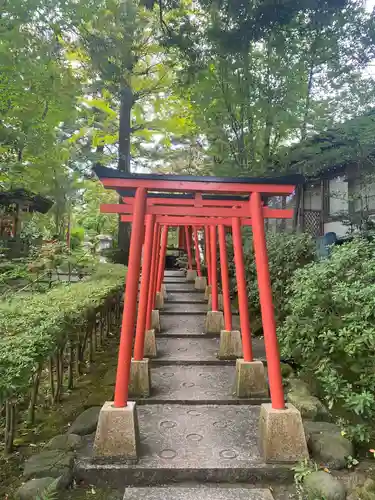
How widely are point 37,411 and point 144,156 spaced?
49.3 feet

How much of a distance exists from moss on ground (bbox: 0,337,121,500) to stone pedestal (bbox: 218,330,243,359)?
2219 mm

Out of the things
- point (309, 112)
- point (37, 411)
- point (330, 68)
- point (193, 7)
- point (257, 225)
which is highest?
point (193, 7)

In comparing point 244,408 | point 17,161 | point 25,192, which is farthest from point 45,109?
point 244,408

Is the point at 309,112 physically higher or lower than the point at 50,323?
higher

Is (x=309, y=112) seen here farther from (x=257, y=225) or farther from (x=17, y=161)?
(x=17, y=161)

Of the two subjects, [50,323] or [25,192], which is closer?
[50,323]

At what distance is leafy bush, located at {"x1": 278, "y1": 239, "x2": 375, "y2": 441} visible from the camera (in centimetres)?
432

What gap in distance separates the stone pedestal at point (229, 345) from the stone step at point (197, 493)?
3.80 meters

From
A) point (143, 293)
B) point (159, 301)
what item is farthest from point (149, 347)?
point (159, 301)

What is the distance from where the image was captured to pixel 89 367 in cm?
721

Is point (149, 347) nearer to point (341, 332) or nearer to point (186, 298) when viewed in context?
point (341, 332)

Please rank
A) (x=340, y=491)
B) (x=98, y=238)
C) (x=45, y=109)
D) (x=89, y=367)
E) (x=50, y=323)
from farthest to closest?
(x=98, y=238)
(x=45, y=109)
(x=89, y=367)
(x=50, y=323)
(x=340, y=491)

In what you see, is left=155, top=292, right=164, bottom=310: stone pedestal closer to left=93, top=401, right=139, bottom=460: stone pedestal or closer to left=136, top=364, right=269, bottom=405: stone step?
left=136, top=364, right=269, bottom=405: stone step

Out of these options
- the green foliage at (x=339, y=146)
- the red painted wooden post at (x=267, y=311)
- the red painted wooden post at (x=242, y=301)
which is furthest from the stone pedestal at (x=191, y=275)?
the red painted wooden post at (x=267, y=311)
